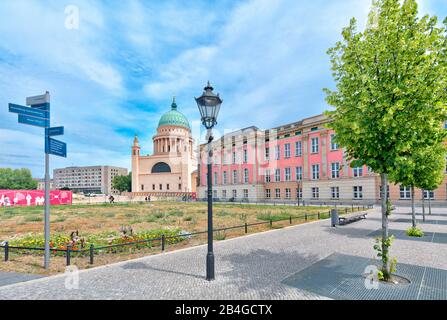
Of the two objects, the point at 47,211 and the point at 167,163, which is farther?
the point at 167,163

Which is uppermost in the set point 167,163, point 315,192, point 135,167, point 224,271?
point 167,163

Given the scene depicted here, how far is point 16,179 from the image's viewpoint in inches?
4680

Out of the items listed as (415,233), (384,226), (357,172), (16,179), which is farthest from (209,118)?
(16,179)

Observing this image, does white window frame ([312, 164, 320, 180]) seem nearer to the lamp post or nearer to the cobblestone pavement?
the cobblestone pavement

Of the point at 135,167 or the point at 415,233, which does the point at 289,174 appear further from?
the point at 135,167

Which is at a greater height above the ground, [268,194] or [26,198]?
[26,198]

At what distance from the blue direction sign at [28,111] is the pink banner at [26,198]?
164 ft

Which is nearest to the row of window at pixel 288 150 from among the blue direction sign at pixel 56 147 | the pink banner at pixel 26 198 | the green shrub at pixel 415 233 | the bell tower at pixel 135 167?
the green shrub at pixel 415 233

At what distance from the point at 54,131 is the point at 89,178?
198 metres

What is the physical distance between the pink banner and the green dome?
199 ft

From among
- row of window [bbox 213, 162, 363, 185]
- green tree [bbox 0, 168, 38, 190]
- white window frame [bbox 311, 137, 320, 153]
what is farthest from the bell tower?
white window frame [bbox 311, 137, 320, 153]
